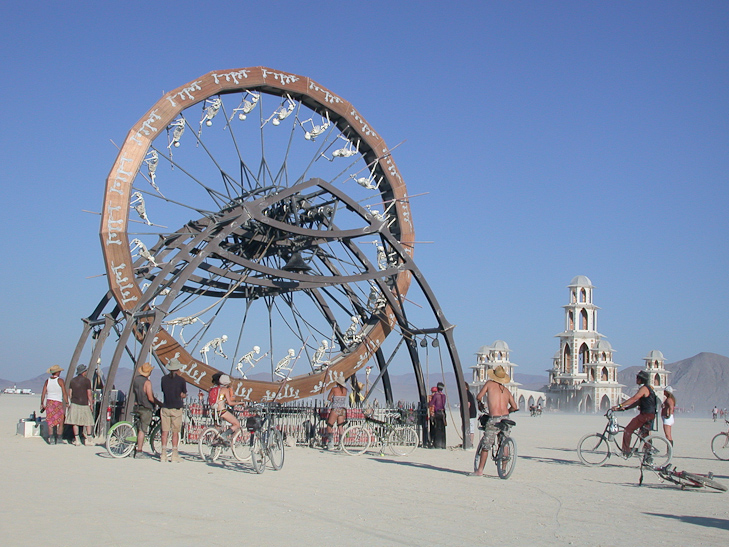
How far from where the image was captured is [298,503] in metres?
9.75

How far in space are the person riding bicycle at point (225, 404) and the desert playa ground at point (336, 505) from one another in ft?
2.14

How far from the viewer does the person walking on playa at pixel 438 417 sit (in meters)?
18.7

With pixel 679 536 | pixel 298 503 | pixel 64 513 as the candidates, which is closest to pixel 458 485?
pixel 298 503

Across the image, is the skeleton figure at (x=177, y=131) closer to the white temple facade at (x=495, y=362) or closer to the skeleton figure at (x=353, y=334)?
the skeleton figure at (x=353, y=334)

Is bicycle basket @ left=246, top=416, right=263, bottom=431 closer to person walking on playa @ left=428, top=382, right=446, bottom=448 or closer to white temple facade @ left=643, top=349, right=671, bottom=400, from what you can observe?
person walking on playa @ left=428, top=382, right=446, bottom=448

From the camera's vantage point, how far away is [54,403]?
16.5 m

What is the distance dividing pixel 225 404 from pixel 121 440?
2.24 m

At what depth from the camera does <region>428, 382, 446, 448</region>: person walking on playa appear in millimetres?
18688

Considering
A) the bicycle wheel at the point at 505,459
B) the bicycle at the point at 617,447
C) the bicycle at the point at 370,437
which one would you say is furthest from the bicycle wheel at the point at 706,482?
the bicycle at the point at 370,437

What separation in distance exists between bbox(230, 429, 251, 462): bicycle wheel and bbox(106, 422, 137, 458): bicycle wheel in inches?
73.2

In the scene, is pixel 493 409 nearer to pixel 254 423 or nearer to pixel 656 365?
pixel 254 423

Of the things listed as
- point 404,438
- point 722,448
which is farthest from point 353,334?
point 722,448

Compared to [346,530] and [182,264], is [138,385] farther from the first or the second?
[346,530]

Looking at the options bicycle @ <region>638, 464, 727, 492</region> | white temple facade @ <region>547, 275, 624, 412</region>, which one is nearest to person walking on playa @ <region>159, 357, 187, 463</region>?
bicycle @ <region>638, 464, 727, 492</region>
